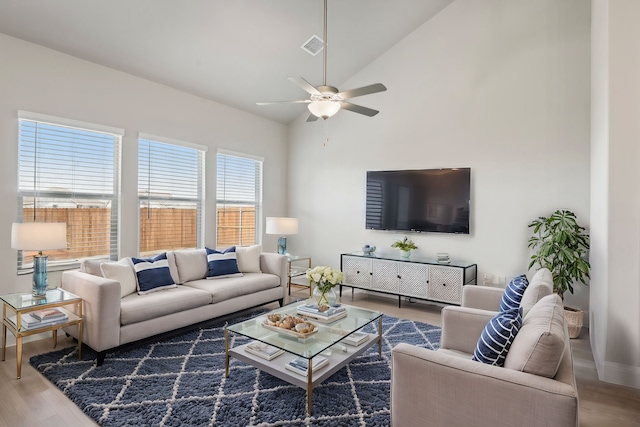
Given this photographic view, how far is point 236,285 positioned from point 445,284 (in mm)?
2551

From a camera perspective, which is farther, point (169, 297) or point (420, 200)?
point (420, 200)

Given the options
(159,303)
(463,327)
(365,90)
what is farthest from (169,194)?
(463,327)

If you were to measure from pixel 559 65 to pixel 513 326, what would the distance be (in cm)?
370

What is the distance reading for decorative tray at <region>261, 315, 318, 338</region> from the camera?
2.54 metres

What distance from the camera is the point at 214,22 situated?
3793 mm

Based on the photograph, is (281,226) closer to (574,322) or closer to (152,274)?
(152,274)

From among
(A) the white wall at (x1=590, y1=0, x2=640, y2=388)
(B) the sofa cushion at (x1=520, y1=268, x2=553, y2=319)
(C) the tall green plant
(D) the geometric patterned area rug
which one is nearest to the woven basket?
(C) the tall green plant

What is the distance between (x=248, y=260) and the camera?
4621 mm

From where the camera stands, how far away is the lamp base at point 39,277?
2992 millimetres

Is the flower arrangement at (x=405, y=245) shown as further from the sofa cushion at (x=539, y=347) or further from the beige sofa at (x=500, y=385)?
the sofa cushion at (x=539, y=347)

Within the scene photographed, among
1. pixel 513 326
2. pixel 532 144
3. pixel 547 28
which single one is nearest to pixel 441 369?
pixel 513 326

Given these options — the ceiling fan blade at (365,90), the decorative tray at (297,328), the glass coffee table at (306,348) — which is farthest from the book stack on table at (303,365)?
the ceiling fan blade at (365,90)

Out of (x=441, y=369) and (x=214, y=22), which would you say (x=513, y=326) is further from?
(x=214, y=22)

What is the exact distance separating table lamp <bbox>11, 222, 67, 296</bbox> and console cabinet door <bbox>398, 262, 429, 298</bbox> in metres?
3.77
